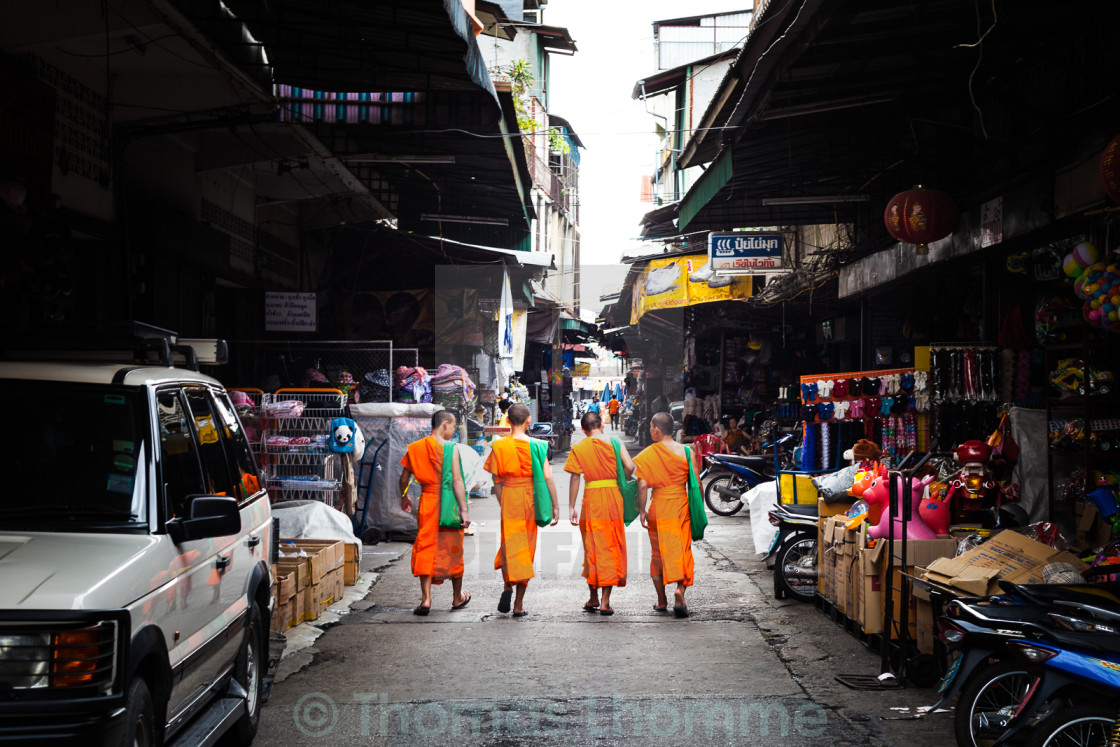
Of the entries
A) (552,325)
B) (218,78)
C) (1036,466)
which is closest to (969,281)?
(1036,466)

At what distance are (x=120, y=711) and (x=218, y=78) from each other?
668 centimetres

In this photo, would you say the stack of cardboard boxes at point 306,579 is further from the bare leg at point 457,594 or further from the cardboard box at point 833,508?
the cardboard box at point 833,508

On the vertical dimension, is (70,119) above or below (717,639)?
above

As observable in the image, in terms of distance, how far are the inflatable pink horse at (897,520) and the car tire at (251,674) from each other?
4.05m

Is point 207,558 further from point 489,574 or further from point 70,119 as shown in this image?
point 489,574

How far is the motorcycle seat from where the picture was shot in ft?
30.5

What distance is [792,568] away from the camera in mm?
9234

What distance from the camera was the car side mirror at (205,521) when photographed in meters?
3.85

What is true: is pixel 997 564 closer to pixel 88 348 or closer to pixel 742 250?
pixel 88 348

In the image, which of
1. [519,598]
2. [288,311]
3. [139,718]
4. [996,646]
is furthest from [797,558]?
[288,311]

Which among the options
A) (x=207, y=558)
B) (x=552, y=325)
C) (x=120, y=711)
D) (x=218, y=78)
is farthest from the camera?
(x=552, y=325)

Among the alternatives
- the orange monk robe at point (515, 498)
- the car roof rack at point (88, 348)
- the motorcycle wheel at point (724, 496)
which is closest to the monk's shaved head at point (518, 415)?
the orange monk robe at point (515, 498)

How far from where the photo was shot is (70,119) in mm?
8164

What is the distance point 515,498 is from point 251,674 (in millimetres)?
3804
